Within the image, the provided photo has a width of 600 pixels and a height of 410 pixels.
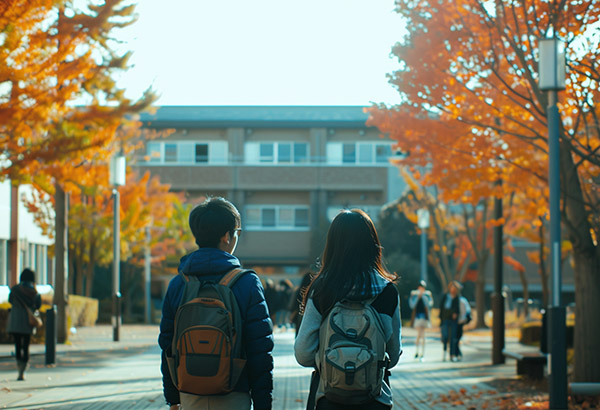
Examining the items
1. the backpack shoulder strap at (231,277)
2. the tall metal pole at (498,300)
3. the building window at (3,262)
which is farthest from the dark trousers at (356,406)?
the building window at (3,262)

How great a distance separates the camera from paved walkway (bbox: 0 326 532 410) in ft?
38.9

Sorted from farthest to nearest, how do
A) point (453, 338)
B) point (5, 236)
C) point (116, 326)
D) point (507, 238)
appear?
point (507, 238) → point (5, 236) → point (116, 326) → point (453, 338)

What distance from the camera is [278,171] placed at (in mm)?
54531

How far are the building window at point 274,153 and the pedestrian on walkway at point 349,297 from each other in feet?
165

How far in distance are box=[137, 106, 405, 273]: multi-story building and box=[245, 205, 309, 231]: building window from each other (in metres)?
0.06

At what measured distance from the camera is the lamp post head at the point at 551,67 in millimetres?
10172

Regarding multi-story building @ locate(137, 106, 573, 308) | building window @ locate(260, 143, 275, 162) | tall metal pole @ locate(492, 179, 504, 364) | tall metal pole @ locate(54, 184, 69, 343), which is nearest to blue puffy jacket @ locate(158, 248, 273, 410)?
tall metal pole @ locate(492, 179, 504, 364)

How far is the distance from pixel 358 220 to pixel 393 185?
165 feet

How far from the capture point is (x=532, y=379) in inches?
593

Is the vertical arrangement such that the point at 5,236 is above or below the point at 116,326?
above

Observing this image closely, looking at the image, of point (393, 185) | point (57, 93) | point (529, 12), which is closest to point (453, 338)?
point (529, 12)

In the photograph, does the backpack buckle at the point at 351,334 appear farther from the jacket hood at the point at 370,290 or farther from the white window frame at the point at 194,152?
the white window frame at the point at 194,152

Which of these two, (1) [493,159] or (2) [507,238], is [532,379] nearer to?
(1) [493,159]

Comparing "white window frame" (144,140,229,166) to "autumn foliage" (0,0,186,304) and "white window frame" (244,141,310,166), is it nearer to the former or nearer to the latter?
"white window frame" (244,141,310,166)
